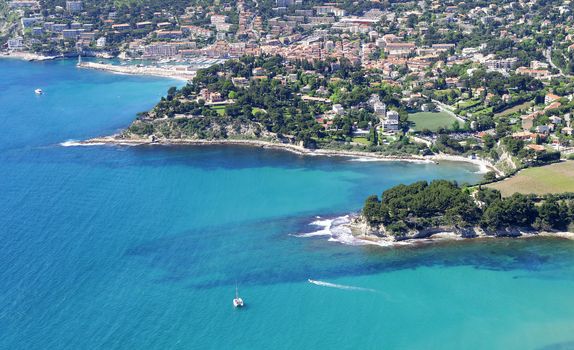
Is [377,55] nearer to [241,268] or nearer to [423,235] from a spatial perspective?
[423,235]

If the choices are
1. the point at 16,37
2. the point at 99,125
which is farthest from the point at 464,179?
the point at 16,37

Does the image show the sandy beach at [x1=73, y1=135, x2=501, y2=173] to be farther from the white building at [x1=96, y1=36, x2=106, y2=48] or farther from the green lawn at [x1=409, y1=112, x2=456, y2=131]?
the white building at [x1=96, y1=36, x2=106, y2=48]

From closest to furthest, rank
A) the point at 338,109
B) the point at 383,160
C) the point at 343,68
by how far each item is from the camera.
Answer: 1. the point at 383,160
2. the point at 338,109
3. the point at 343,68

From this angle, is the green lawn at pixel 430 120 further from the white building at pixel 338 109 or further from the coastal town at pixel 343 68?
the white building at pixel 338 109

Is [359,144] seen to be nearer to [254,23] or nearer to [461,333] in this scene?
[461,333]

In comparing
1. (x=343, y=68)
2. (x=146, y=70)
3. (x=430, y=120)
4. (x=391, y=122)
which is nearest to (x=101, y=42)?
(x=146, y=70)

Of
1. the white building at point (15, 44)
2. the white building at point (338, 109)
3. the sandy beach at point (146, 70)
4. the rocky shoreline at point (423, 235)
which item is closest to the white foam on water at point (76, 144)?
the white building at point (338, 109)

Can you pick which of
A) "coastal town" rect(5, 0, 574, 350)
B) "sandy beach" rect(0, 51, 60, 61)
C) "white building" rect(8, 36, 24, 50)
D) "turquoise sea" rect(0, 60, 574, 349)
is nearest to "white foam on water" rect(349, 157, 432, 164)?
"coastal town" rect(5, 0, 574, 350)
